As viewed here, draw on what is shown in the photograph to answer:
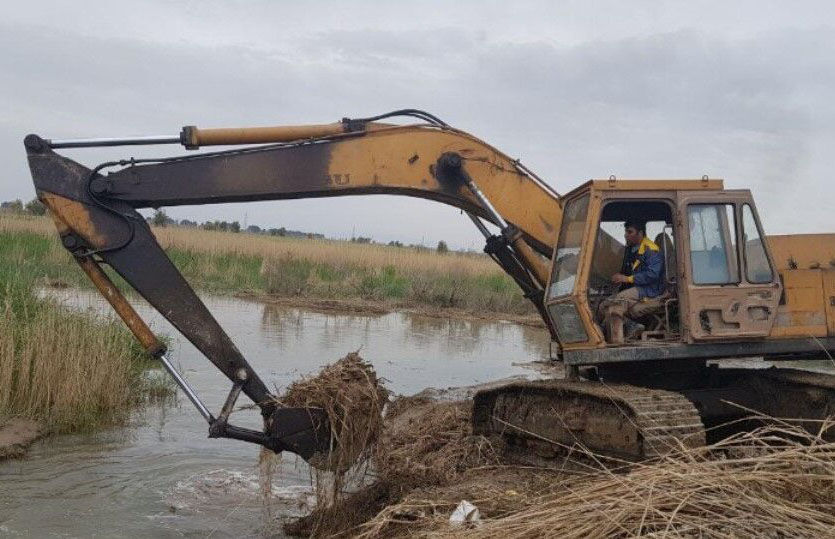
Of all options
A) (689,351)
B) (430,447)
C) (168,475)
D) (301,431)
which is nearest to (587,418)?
(689,351)

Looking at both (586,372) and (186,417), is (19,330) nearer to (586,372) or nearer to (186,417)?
(186,417)

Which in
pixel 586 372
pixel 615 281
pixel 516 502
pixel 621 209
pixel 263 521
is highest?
pixel 621 209

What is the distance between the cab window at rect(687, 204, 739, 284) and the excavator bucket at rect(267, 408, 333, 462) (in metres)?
3.25

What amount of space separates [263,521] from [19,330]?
4.33 m

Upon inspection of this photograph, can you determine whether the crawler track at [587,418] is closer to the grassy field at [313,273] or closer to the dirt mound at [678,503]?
the dirt mound at [678,503]

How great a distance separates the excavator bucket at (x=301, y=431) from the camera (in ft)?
23.8

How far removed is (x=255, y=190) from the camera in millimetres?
7863

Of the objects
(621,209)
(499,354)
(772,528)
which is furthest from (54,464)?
(499,354)

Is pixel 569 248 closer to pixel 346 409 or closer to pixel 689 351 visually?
pixel 689 351

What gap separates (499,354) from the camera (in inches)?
743

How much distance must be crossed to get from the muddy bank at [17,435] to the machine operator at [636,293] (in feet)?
18.7

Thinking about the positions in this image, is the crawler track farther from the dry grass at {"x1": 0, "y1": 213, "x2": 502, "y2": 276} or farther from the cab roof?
the dry grass at {"x1": 0, "y1": 213, "x2": 502, "y2": 276}

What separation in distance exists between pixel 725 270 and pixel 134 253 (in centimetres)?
491

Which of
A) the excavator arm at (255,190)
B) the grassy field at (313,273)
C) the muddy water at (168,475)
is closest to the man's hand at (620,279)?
the excavator arm at (255,190)
